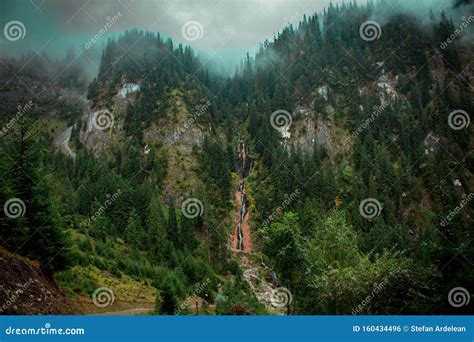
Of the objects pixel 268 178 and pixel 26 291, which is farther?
pixel 268 178

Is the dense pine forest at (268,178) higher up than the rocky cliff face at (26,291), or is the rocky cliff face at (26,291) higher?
the dense pine forest at (268,178)

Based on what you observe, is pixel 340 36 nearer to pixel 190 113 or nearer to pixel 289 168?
pixel 190 113

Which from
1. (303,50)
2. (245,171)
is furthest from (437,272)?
(303,50)

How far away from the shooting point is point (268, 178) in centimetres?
Answer: 12506

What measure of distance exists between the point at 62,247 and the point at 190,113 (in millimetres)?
133753

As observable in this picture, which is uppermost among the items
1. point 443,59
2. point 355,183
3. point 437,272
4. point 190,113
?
point 443,59

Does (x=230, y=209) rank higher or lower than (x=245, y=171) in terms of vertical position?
lower

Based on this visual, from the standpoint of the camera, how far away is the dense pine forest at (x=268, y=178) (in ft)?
72.0

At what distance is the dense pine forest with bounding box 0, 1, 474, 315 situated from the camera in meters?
21.9

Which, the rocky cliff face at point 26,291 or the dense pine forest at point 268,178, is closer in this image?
the rocky cliff face at point 26,291

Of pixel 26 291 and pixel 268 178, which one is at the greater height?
pixel 268 178

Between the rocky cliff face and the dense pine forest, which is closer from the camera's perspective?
the rocky cliff face

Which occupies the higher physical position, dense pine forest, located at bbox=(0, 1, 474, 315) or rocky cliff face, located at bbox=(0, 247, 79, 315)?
dense pine forest, located at bbox=(0, 1, 474, 315)

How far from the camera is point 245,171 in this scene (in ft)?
450
